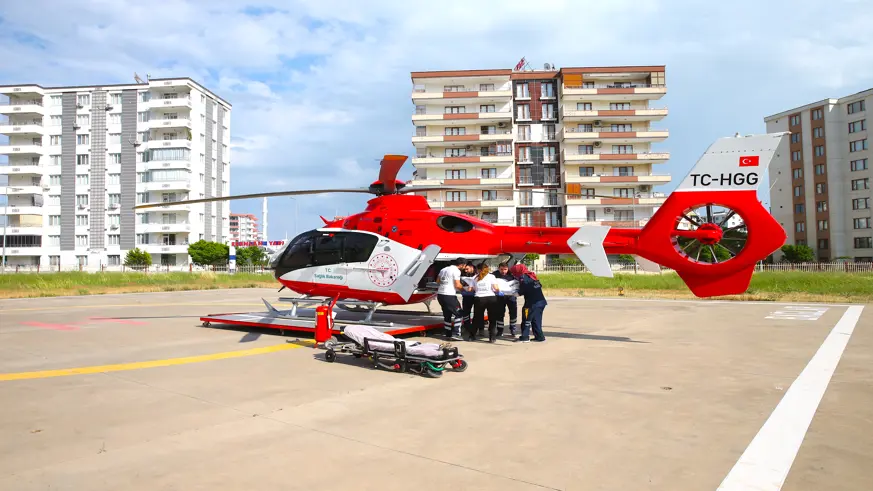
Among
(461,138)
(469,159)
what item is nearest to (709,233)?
(469,159)

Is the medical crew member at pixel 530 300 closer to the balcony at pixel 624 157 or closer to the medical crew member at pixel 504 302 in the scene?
the medical crew member at pixel 504 302

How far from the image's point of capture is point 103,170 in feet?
214

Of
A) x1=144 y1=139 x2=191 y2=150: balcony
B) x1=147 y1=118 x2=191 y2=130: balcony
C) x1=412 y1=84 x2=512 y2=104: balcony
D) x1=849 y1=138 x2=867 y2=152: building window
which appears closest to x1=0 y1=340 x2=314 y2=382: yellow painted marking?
x1=412 y1=84 x2=512 y2=104: balcony

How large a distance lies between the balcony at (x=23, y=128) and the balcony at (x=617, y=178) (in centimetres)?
6432

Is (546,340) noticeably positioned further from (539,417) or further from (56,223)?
(56,223)

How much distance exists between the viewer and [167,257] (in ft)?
213

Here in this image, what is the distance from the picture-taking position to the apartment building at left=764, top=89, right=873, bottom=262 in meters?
63.4

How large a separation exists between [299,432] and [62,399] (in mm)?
3271

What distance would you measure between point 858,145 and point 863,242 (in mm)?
11595

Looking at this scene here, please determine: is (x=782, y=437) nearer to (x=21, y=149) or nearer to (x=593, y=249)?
(x=593, y=249)

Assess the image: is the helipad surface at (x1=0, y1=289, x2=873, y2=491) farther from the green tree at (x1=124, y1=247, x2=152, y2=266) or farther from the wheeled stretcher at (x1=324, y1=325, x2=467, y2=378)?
the green tree at (x1=124, y1=247, x2=152, y2=266)

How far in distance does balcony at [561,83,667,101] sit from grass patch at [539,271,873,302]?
3242 centimetres

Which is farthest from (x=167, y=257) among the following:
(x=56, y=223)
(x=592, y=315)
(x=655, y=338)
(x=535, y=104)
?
(x=655, y=338)

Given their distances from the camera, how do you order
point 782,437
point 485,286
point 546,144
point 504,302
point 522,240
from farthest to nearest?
1. point 546,144
2. point 522,240
3. point 504,302
4. point 485,286
5. point 782,437
